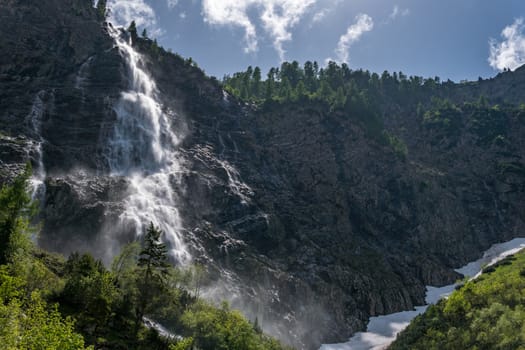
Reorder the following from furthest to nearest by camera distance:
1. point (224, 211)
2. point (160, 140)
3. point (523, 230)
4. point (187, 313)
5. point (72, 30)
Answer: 1. point (523, 230)
2. point (72, 30)
3. point (160, 140)
4. point (224, 211)
5. point (187, 313)

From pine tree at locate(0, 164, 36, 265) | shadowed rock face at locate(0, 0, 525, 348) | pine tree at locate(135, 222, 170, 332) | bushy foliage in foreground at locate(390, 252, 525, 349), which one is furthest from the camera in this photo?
shadowed rock face at locate(0, 0, 525, 348)

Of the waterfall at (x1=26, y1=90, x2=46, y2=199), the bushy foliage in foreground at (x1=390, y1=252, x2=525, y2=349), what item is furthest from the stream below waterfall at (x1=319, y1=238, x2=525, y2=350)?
the waterfall at (x1=26, y1=90, x2=46, y2=199)

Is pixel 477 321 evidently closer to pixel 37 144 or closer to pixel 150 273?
pixel 150 273

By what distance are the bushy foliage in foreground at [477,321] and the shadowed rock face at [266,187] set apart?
19.6 meters

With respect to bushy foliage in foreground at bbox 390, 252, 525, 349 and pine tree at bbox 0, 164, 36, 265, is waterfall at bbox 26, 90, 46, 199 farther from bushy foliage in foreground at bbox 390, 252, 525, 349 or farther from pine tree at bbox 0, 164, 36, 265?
bushy foliage in foreground at bbox 390, 252, 525, 349

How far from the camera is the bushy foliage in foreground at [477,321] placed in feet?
188

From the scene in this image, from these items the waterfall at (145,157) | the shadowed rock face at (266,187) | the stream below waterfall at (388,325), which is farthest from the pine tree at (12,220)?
the stream below waterfall at (388,325)

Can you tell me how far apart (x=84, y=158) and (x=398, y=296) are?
77.6 meters

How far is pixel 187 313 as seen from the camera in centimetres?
5538

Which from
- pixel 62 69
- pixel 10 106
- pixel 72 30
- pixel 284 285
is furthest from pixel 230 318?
pixel 72 30

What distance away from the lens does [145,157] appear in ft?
332

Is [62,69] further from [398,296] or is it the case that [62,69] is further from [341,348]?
[398,296]

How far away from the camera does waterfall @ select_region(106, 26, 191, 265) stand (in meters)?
83.4

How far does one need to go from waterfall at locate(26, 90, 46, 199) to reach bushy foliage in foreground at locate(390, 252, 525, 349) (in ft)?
224
